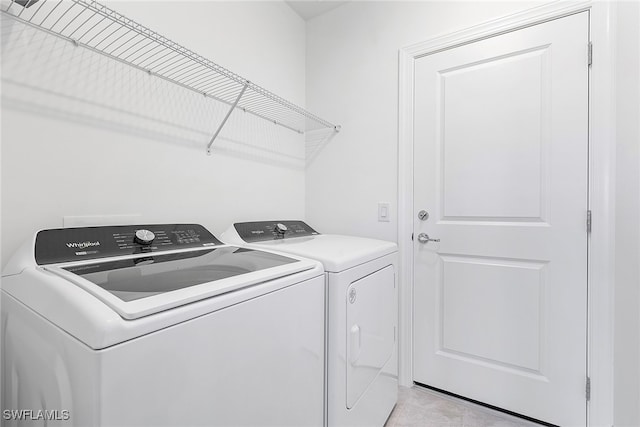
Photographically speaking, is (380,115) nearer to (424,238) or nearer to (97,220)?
(424,238)

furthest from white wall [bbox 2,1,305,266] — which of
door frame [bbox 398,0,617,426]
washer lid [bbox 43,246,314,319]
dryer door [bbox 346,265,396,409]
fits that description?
door frame [bbox 398,0,617,426]

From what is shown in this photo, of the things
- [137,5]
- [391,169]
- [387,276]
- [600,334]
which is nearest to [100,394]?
[387,276]

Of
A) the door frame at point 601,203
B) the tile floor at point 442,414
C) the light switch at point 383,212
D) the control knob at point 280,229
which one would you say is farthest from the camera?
the light switch at point 383,212

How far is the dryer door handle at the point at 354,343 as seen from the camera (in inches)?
48.7

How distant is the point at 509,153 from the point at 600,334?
999 mm

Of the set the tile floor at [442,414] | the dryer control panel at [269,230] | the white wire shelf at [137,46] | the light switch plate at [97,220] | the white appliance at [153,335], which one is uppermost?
the white wire shelf at [137,46]

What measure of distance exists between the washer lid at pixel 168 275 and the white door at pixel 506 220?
1.19m

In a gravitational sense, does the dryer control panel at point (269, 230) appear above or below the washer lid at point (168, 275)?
above

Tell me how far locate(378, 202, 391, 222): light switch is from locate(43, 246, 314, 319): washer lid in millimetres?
1072

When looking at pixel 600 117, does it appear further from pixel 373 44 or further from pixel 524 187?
pixel 373 44

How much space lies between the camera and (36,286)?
2.42 ft

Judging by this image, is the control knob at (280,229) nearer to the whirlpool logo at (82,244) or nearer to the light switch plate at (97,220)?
the light switch plate at (97,220)

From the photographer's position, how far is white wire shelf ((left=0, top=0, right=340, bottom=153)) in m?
1.04

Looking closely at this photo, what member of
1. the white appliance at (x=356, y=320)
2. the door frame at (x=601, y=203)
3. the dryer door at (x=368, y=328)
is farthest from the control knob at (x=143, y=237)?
the door frame at (x=601, y=203)
